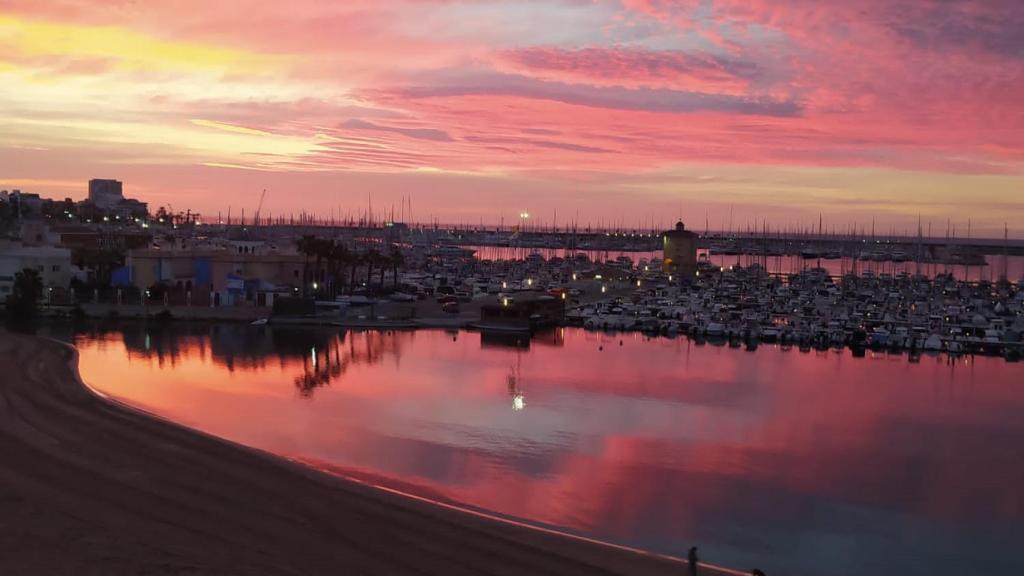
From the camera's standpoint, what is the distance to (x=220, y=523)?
10.0m

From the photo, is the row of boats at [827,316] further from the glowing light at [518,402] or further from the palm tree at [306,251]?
the glowing light at [518,402]

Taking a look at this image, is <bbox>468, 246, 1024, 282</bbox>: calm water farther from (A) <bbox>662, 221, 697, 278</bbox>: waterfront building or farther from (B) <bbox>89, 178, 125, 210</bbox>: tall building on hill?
(B) <bbox>89, 178, 125, 210</bbox>: tall building on hill

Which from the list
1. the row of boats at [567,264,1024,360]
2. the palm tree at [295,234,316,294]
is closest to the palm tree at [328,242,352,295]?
the palm tree at [295,234,316,294]

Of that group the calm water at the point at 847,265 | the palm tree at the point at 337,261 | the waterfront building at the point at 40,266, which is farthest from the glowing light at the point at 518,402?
the calm water at the point at 847,265

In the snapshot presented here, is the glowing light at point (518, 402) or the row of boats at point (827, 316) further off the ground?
the row of boats at point (827, 316)

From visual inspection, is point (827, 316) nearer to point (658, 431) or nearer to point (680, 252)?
point (658, 431)

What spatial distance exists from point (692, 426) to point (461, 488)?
6461 mm

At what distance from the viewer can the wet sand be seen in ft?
29.2

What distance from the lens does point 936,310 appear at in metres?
37.1

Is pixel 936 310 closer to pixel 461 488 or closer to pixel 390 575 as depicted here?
pixel 461 488

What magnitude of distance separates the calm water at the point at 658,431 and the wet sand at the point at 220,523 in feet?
3.52

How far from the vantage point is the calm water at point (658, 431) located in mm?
11562

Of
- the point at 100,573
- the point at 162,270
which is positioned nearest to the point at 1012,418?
the point at 100,573

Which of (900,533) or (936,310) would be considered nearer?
(900,533)
